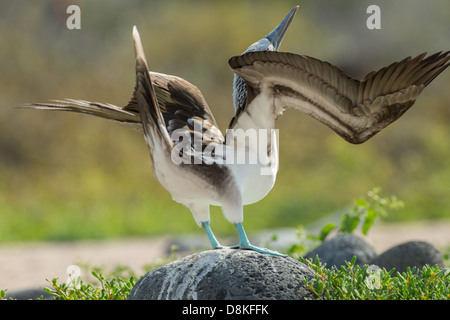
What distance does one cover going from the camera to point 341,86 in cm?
278

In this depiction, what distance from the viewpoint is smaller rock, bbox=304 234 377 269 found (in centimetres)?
467

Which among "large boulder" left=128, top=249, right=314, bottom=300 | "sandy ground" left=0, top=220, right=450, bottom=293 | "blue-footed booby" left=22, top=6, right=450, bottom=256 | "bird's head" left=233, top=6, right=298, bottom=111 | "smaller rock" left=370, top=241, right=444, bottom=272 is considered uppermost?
"bird's head" left=233, top=6, right=298, bottom=111

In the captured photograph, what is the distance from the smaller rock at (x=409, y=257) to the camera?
4477 millimetres

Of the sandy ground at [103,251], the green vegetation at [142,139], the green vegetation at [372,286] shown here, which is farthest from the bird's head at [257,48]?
the sandy ground at [103,251]

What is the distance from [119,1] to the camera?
17594 millimetres

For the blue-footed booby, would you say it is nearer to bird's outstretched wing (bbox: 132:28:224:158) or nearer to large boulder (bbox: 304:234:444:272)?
bird's outstretched wing (bbox: 132:28:224:158)

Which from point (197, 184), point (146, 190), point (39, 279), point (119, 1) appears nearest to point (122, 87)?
point (146, 190)

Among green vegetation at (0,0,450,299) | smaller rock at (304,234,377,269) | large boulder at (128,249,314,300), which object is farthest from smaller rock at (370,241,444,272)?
large boulder at (128,249,314,300)

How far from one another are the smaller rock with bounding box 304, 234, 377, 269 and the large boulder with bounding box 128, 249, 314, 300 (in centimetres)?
158

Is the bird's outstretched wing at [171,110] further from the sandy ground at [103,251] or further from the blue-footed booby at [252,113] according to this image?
the sandy ground at [103,251]

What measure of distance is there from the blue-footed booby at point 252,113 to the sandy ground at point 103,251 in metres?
3.44

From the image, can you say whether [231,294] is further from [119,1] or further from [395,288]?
[119,1]

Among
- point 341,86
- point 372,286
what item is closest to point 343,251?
point 372,286

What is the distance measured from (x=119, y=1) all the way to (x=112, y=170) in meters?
7.83
